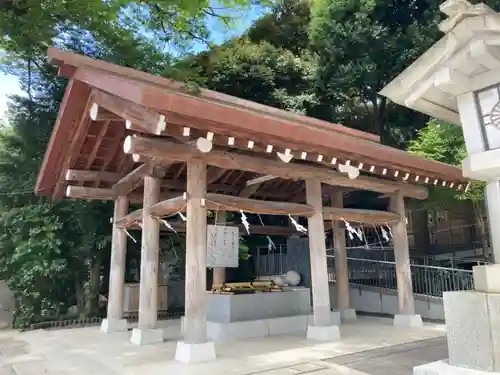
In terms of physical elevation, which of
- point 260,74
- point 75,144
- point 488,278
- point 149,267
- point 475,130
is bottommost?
point 488,278

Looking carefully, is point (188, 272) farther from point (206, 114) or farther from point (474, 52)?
point (474, 52)

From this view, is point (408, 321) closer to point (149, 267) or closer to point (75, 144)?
point (149, 267)

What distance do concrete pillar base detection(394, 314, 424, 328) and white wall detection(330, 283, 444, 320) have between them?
1509 mm

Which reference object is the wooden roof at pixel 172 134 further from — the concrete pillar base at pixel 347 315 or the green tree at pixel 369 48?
the green tree at pixel 369 48

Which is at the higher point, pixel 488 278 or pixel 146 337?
pixel 488 278

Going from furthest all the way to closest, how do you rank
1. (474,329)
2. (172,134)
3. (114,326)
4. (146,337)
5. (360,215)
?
(114,326), (360,215), (146,337), (172,134), (474,329)

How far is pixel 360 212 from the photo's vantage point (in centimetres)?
784

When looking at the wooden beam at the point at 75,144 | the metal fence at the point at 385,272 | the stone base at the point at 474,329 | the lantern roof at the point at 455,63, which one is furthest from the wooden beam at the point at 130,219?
the stone base at the point at 474,329

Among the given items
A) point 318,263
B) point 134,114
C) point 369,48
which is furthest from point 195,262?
point 369,48

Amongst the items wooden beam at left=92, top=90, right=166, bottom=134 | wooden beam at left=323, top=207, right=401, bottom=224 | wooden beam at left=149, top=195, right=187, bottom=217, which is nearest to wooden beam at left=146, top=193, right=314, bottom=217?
wooden beam at left=149, top=195, right=187, bottom=217

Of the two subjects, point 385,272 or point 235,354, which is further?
point 385,272

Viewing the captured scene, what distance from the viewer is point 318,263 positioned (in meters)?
6.81

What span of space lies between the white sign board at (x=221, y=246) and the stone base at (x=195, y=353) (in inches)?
75.5

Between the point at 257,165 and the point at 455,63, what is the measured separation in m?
3.31
